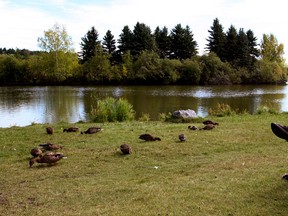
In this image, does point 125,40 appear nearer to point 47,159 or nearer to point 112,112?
point 112,112

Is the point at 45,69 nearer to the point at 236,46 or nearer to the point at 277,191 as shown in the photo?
the point at 236,46

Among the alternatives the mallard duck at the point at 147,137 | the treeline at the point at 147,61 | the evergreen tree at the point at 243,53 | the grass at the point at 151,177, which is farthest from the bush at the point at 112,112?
the evergreen tree at the point at 243,53

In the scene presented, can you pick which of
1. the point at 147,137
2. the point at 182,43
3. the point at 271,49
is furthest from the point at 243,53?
the point at 147,137

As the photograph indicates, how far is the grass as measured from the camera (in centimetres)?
487

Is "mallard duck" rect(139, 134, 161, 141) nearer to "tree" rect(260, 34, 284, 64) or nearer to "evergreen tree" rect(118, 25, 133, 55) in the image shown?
"evergreen tree" rect(118, 25, 133, 55)

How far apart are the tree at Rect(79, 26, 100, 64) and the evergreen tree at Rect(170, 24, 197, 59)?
17.2m

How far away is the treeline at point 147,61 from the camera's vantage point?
65875 mm

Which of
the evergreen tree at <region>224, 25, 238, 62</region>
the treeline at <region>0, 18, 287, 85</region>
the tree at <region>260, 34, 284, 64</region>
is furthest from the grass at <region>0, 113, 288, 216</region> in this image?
the tree at <region>260, 34, 284, 64</region>

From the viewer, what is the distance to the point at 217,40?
241 feet

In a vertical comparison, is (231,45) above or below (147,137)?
above

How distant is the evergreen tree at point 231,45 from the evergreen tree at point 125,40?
21536 mm

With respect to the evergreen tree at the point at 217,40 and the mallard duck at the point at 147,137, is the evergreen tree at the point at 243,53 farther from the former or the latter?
the mallard duck at the point at 147,137

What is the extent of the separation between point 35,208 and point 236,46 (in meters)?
72.1

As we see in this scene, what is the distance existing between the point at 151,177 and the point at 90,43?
70.1 meters
